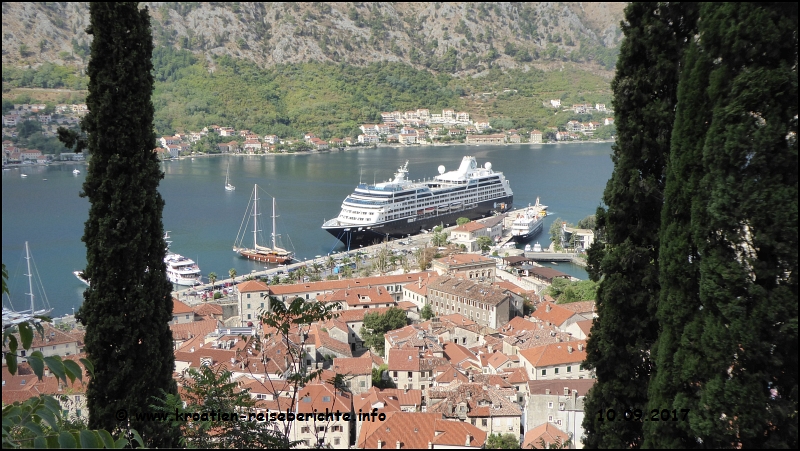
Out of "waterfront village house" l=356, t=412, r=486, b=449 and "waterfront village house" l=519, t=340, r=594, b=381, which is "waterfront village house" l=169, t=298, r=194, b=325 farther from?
"waterfront village house" l=356, t=412, r=486, b=449

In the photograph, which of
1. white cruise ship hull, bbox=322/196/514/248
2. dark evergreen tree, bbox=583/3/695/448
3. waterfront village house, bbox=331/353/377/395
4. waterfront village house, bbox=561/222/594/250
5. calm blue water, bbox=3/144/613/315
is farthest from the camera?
white cruise ship hull, bbox=322/196/514/248

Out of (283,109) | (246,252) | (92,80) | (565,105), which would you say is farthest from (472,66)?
(92,80)

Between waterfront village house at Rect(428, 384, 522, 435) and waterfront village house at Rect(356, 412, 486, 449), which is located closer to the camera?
waterfront village house at Rect(356, 412, 486, 449)

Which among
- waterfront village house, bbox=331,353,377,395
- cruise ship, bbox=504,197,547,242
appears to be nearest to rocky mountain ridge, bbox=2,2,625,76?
cruise ship, bbox=504,197,547,242

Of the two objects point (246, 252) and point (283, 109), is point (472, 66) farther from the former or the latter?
point (246, 252)

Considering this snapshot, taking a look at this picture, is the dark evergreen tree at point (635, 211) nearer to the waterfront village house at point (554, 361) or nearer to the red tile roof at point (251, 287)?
the waterfront village house at point (554, 361)
